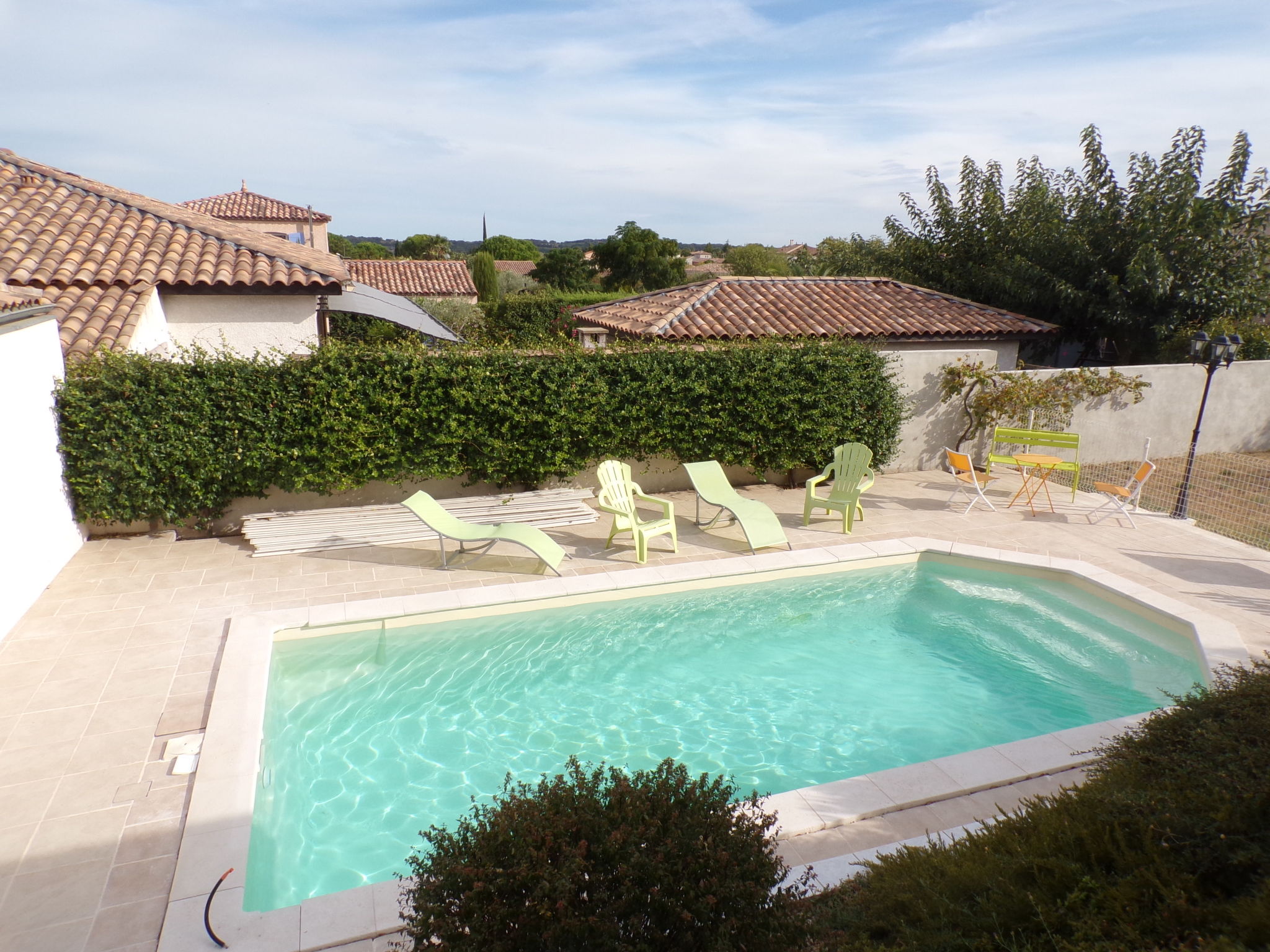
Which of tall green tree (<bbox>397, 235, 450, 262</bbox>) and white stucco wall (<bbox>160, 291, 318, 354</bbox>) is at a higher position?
tall green tree (<bbox>397, 235, 450, 262</bbox>)

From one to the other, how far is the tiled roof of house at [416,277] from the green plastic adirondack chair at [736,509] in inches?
1300

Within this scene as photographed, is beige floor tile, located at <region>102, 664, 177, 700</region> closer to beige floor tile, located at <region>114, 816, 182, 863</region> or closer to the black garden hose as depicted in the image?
beige floor tile, located at <region>114, 816, 182, 863</region>

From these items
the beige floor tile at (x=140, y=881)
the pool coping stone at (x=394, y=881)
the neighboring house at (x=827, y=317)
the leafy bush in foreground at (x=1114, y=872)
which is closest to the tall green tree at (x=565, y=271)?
the neighboring house at (x=827, y=317)

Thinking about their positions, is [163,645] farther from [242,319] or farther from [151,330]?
[242,319]

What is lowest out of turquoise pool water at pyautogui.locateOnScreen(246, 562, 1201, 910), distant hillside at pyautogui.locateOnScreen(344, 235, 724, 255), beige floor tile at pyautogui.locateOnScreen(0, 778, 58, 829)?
turquoise pool water at pyautogui.locateOnScreen(246, 562, 1201, 910)

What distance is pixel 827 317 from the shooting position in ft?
Result: 54.7

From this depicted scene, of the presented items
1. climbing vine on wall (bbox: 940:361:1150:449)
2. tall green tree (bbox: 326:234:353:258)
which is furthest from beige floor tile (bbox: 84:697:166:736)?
tall green tree (bbox: 326:234:353:258)

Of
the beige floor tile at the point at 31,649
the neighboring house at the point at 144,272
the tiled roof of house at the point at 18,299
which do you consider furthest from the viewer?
the neighboring house at the point at 144,272

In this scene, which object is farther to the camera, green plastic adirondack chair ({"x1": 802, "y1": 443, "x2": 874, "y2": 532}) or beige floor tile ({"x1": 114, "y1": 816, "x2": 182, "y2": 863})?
green plastic adirondack chair ({"x1": 802, "y1": 443, "x2": 874, "y2": 532})

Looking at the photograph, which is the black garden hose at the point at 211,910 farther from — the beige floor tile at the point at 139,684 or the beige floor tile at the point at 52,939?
the beige floor tile at the point at 139,684

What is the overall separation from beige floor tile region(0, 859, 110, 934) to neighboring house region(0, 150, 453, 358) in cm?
786

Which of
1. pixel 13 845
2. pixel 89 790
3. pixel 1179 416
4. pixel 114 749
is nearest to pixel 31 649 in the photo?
pixel 114 749

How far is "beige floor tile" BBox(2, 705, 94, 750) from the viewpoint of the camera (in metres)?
5.76

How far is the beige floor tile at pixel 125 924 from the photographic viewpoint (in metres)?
3.97
